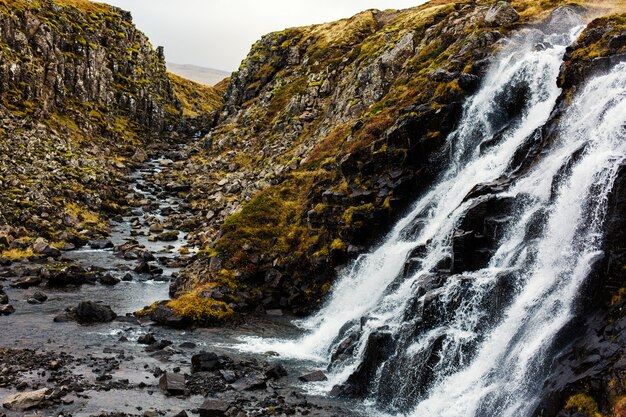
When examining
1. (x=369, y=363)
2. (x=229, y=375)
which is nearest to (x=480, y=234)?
(x=369, y=363)

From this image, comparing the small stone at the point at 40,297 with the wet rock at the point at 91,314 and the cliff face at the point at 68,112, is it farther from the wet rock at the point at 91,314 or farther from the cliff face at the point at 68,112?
the cliff face at the point at 68,112

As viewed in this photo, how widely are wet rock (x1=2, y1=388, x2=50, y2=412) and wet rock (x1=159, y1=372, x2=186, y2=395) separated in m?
6.80

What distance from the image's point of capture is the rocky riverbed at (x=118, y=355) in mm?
30266

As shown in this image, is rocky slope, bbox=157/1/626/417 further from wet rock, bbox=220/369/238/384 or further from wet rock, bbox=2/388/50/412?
wet rock, bbox=2/388/50/412

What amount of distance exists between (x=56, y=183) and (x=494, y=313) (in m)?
71.7

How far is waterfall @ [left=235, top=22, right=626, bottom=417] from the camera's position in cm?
2903

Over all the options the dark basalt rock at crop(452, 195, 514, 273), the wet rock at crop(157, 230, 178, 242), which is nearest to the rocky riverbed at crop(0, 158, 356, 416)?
the wet rock at crop(157, 230, 178, 242)

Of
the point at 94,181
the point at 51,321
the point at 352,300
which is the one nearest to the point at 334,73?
the point at 94,181

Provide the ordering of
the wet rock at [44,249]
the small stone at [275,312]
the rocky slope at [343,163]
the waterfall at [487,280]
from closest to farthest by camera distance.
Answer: the waterfall at [487,280], the small stone at [275,312], the rocky slope at [343,163], the wet rock at [44,249]

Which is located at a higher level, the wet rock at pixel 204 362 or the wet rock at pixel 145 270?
the wet rock at pixel 204 362

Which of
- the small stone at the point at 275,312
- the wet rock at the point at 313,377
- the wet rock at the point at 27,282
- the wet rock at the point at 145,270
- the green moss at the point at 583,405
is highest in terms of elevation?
the green moss at the point at 583,405

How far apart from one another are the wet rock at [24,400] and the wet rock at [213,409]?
883 cm

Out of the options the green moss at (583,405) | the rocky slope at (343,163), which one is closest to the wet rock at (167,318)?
the rocky slope at (343,163)

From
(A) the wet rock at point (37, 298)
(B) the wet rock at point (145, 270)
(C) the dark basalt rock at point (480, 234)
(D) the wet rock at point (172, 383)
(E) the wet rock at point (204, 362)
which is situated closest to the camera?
(D) the wet rock at point (172, 383)
